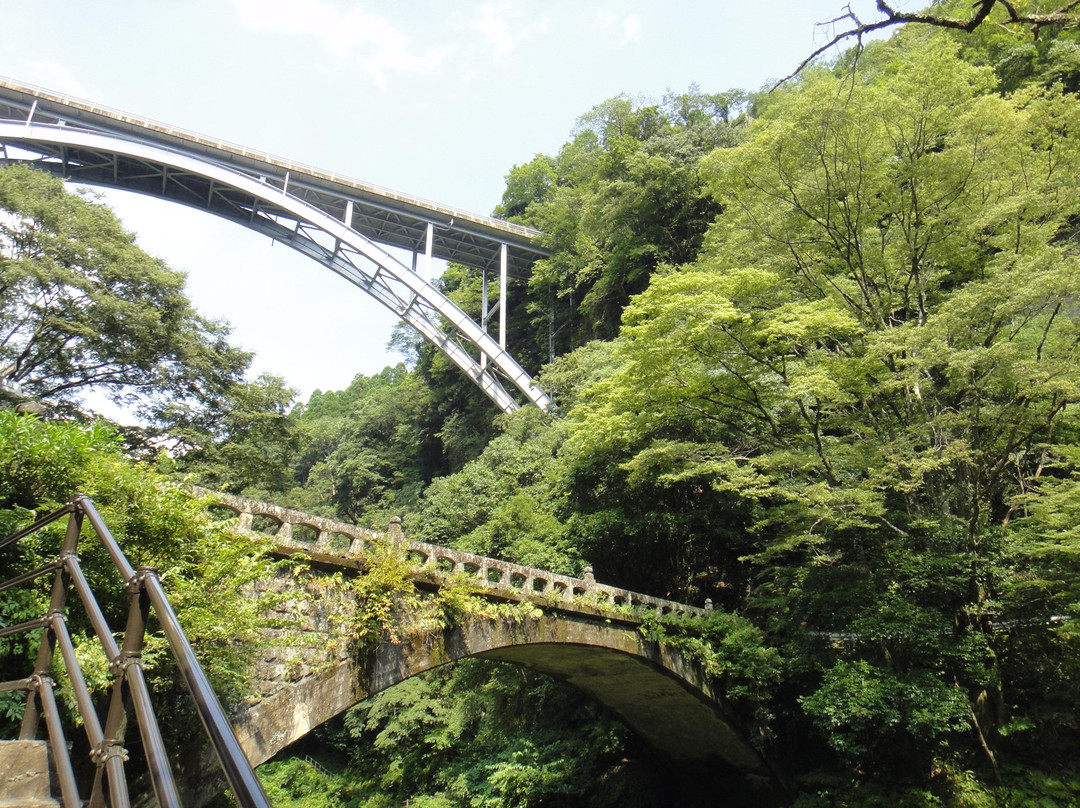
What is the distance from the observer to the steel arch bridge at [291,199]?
2056 cm

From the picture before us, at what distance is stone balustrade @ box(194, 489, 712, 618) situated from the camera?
6.30 meters

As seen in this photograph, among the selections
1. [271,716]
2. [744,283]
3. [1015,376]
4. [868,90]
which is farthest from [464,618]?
[868,90]

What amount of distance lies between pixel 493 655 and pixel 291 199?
60.4 feet

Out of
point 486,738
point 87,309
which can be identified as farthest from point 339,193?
point 486,738

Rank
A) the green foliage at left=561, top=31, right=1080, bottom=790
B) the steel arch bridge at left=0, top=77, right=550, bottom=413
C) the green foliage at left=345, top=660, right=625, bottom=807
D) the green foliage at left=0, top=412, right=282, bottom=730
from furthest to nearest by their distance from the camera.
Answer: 1. the steel arch bridge at left=0, top=77, right=550, bottom=413
2. the green foliage at left=345, top=660, right=625, bottom=807
3. the green foliage at left=561, top=31, right=1080, bottom=790
4. the green foliage at left=0, top=412, right=282, bottom=730

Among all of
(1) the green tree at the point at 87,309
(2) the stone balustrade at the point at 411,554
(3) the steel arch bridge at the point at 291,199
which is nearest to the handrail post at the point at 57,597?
(2) the stone balustrade at the point at 411,554

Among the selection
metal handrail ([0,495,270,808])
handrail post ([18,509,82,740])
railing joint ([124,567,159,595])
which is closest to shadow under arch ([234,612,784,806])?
handrail post ([18,509,82,740])

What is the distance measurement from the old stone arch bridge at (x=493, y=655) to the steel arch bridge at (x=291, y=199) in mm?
11683

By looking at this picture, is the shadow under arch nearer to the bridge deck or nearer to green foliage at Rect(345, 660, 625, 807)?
green foliage at Rect(345, 660, 625, 807)

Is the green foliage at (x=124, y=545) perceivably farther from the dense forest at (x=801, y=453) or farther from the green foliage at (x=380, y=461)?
the green foliage at (x=380, y=461)

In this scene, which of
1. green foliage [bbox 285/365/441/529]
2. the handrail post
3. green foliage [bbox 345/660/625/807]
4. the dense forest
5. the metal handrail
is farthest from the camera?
green foliage [bbox 285/365/441/529]

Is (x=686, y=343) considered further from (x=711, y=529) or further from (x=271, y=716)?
(x=271, y=716)

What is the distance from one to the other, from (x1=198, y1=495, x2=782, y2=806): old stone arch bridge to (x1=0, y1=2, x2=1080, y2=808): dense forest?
0.54 m

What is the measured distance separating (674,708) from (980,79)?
1193cm
